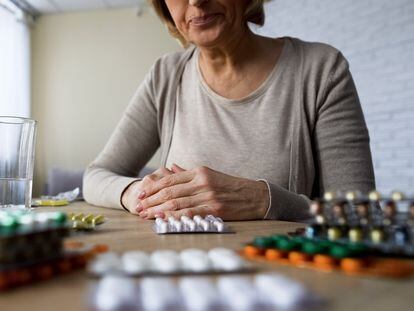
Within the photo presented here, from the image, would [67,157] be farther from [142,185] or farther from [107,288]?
[107,288]

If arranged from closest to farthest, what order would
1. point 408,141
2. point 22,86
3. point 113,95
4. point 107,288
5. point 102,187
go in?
point 107,288
point 102,187
point 408,141
point 22,86
point 113,95

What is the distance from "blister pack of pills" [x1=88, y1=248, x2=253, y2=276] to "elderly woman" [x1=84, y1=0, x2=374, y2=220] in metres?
0.44

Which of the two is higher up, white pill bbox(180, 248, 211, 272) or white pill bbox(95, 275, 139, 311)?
white pill bbox(95, 275, 139, 311)

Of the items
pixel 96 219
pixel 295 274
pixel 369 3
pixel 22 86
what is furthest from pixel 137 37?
pixel 295 274

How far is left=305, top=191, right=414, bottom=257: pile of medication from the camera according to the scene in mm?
384

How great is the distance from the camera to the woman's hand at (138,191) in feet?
2.80

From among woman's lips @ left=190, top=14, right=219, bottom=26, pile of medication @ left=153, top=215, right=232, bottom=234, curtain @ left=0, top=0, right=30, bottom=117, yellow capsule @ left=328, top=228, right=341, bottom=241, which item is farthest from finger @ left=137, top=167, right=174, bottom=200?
curtain @ left=0, top=0, right=30, bottom=117

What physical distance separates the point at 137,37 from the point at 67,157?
1492 millimetres

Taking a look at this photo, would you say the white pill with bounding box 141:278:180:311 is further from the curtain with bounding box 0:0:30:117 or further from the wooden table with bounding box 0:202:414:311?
the curtain with bounding box 0:0:30:117

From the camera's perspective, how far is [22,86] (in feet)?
15.1

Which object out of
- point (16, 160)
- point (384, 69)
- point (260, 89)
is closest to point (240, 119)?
point (260, 89)

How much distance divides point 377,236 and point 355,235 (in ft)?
0.06

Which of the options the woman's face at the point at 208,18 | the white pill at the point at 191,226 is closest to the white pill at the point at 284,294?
the white pill at the point at 191,226

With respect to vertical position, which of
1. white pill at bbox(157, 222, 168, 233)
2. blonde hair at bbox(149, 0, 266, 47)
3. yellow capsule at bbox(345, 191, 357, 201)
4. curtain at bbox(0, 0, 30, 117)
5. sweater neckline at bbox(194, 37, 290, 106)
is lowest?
white pill at bbox(157, 222, 168, 233)
